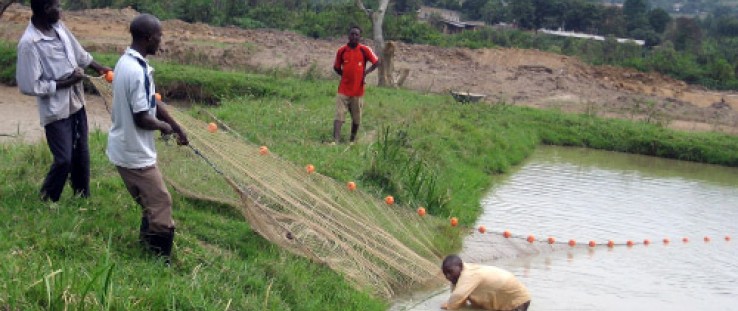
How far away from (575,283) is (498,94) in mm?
14463

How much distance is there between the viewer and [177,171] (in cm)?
817

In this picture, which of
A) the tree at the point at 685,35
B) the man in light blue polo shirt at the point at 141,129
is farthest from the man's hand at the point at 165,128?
the tree at the point at 685,35

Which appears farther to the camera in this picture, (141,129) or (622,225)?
(622,225)

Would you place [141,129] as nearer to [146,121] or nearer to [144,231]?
[146,121]

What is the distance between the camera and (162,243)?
6.26 meters

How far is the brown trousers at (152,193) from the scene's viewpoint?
20.0ft

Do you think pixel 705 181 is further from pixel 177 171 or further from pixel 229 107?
pixel 177 171

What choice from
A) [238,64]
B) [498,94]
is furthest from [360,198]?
[498,94]

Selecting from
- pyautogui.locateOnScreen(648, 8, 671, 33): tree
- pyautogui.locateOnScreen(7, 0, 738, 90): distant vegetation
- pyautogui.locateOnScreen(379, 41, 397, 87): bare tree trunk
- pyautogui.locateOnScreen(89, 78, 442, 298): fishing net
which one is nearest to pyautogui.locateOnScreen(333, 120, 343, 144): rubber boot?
pyautogui.locateOnScreen(89, 78, 442, 298): fishing net

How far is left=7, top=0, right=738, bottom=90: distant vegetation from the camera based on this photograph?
31031 millimetres

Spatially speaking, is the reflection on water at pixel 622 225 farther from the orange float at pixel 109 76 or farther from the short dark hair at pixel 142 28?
the short dark hair at pixel 142 28

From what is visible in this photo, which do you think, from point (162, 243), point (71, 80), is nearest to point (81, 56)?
point (71, 80)

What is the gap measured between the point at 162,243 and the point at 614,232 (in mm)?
6843

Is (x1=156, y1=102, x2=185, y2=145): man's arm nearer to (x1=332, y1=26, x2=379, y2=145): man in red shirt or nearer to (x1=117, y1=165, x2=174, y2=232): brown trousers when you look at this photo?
(x1=117, y1=165, x2=174, y2=232): brown trousers
